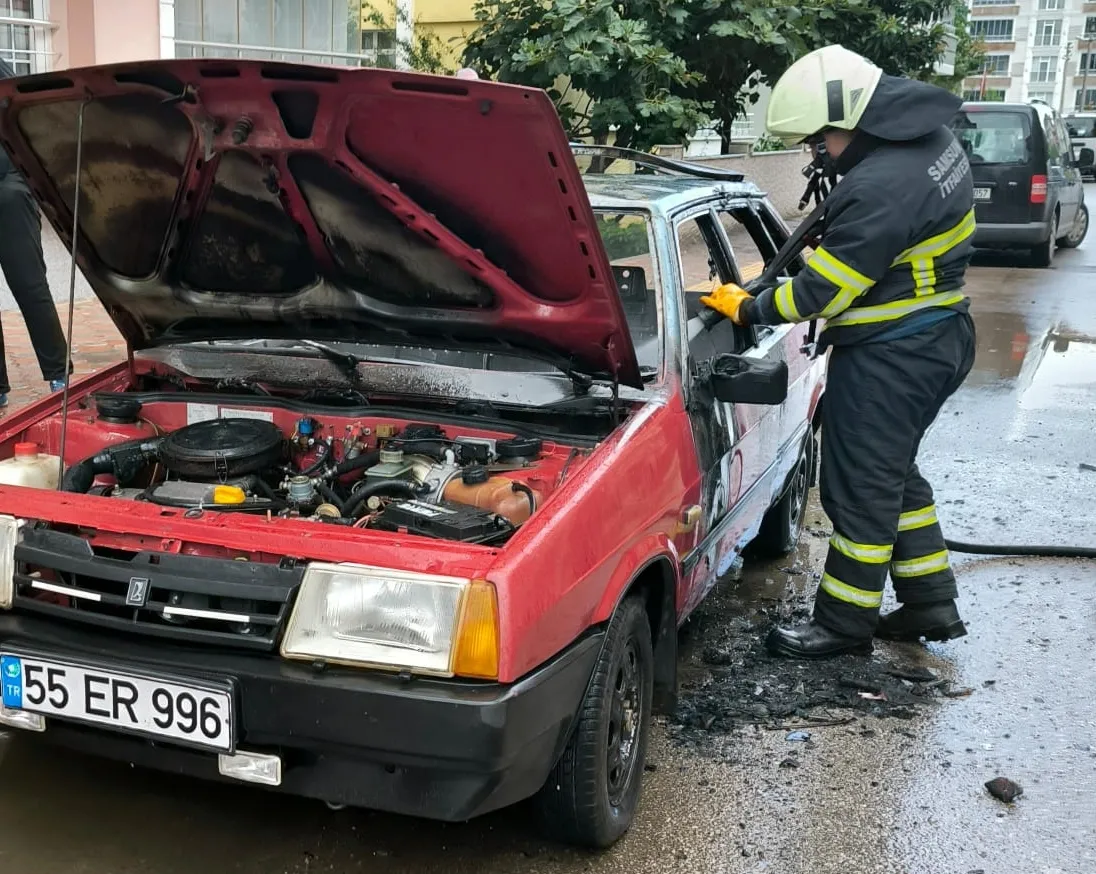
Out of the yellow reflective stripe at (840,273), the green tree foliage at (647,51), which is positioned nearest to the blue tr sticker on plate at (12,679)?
the yellow reflective stripe at (840,273)

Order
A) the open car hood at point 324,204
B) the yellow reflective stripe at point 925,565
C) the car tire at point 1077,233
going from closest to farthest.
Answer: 1. the open car hood at point 324,204
2. the yellow reflective stripe at point 925,565
3. the car tire at point 1077,233

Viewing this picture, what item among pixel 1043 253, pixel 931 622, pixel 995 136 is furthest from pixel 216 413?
pixel 1043 253

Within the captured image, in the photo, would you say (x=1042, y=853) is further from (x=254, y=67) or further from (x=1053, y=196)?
(x=1053, y=196)

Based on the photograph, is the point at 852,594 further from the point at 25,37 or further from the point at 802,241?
the point at 25,37

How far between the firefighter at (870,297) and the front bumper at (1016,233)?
1131cm

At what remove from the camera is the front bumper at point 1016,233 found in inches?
559

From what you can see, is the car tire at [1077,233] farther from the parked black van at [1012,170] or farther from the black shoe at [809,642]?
the black shoe at [809,642]

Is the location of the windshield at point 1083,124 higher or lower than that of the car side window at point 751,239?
higher

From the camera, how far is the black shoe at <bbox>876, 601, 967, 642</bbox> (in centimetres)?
416

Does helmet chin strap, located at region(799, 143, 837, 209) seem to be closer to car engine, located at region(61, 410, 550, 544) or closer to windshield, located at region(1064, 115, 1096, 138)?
car engine, located at region(61, 410, 550, 544)

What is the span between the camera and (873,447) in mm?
3838

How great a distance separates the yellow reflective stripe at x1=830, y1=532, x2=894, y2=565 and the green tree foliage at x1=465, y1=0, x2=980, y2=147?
8051 millimetres

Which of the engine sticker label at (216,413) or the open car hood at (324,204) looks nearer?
the open car hood at (324,204)

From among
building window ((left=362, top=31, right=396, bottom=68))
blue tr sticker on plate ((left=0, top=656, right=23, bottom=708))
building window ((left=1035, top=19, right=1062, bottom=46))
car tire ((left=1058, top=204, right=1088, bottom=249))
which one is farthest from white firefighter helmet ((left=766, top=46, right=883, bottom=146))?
building window ((left=1035, top=19, right=1062, bottom=46))
